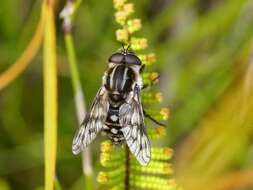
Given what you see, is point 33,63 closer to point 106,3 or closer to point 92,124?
point 106,3

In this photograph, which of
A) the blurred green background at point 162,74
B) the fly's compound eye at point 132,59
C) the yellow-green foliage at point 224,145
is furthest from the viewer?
the blurred green background at point 162,74

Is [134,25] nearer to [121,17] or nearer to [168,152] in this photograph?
[121,17]

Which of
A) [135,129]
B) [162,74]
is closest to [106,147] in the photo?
[135,129]

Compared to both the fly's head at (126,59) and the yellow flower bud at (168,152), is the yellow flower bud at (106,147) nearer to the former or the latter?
the yellow flower bud at (168,152)

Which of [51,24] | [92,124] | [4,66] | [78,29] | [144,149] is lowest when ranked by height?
[144,149]

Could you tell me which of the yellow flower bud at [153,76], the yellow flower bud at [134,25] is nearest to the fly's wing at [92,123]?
the yellow flower bud at [153,76]

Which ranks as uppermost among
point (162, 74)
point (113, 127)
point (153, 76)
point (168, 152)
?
point (162, 74)

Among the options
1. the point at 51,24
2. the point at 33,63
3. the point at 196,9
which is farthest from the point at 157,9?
the point at 51,24
